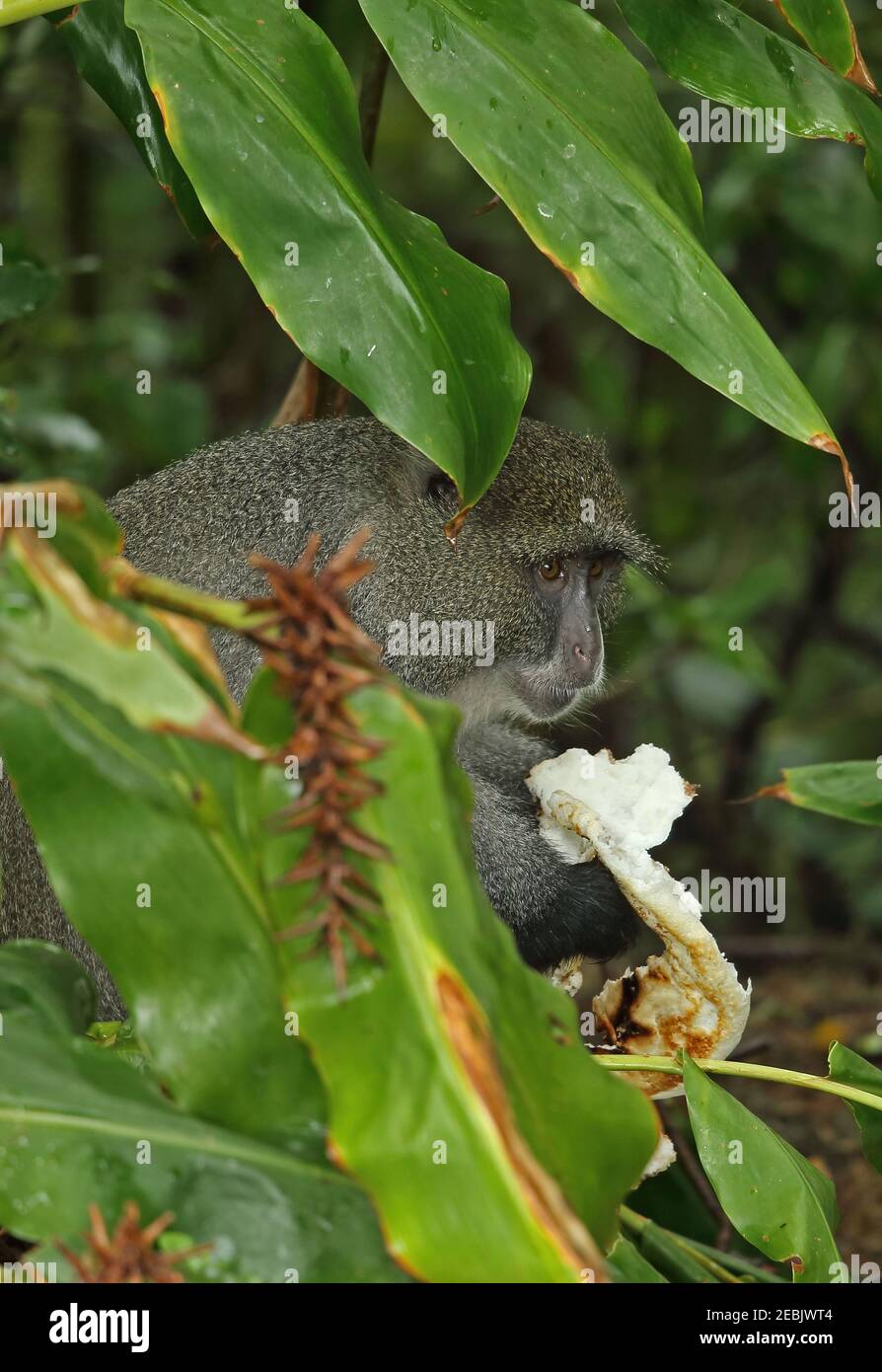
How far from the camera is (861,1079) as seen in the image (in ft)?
8.64

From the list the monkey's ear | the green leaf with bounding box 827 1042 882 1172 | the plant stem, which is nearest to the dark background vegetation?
the monkey's ear

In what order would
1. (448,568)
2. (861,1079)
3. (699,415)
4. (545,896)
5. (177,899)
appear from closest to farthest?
(177,899), (861,1079), (545,896), (448,568), (699,415)

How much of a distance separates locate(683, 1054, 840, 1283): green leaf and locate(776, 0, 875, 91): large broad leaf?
6.26 feet

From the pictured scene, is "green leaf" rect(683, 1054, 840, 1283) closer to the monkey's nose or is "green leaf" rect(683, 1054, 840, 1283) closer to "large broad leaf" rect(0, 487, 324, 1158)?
"large broad leaf" rect(0, 487, 324, 1158)

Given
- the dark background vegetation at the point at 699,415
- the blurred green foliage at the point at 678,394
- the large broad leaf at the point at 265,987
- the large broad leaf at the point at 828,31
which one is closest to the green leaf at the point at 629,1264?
the large broad leaf at the point at 265,987

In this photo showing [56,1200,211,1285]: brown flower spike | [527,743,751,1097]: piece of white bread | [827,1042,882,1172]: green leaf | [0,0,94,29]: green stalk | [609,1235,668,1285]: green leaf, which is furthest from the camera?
[527,743,751,1097]: piece of white bread

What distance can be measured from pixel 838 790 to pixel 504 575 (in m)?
0.99

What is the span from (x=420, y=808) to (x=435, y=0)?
1679 millimetres

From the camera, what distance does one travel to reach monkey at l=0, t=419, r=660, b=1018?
3.51 meters

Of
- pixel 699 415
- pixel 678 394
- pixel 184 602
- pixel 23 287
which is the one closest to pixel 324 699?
pixel 184 602

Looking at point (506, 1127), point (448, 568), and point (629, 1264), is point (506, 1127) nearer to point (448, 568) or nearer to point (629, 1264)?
point (629, 1264)

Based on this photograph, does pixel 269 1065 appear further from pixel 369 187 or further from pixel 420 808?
pixel 369 187

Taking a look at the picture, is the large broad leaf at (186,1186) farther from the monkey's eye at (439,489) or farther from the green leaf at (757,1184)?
the monkey's eye at (439,489)

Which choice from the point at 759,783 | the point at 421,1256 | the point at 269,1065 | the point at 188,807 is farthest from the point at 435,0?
the point at 759,783
